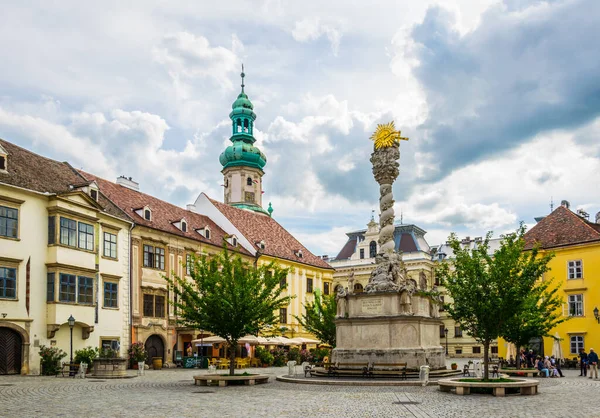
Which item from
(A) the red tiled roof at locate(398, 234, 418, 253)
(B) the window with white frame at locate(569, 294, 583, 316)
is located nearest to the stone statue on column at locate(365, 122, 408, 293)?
(B) the window with white frame at locate(569, 294, 583, 316)

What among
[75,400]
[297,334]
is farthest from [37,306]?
[297,334]

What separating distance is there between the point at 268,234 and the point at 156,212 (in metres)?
17.0

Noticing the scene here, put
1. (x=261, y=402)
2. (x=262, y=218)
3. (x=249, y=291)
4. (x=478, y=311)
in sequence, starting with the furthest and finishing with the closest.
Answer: (x=262, y=218) < (x=249, y=291) < (x=478, y=311) < (x=261, y=402)

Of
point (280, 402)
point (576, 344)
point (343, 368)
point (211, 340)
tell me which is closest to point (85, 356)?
point (211, 340)

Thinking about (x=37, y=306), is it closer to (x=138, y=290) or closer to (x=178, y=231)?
(x=138, y=290)

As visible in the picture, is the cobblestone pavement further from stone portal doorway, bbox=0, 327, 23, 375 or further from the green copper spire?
the green copper spire

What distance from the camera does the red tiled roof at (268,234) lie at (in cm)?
5759

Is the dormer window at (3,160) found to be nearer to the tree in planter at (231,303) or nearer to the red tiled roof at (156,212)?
the red tiled roof at (156,212)

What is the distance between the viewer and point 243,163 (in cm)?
7806

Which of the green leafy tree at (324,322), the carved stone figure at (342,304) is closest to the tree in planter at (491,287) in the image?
the carved stone figure at (342,304)

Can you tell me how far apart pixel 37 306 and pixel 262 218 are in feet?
111

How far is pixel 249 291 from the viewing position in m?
26.1

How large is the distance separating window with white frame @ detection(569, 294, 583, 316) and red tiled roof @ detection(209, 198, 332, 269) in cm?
2303

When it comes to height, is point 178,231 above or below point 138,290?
above
